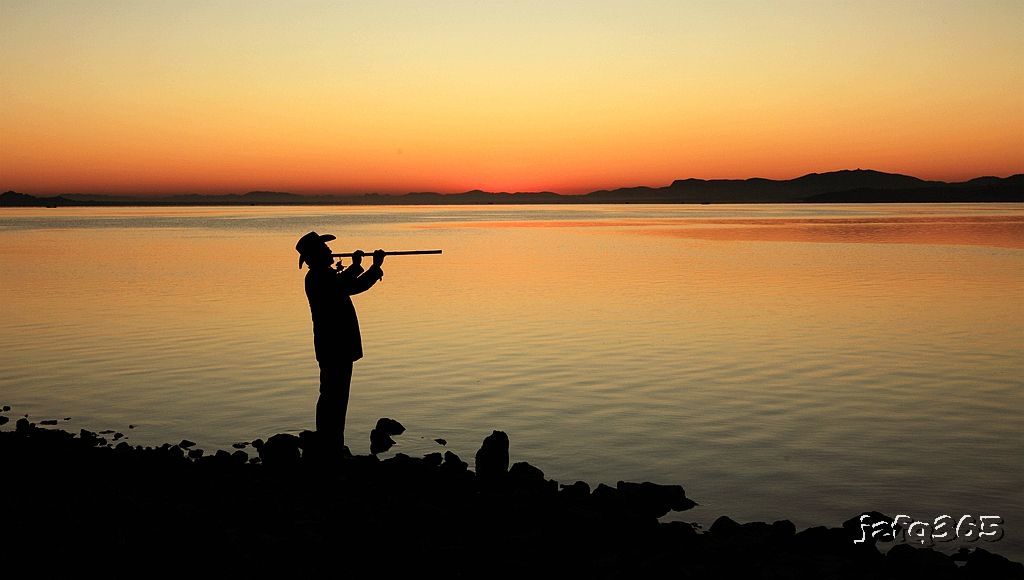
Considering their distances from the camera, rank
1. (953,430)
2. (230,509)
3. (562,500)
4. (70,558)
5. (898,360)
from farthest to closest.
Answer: (898,360), (953,430), (562,500), (230,509), (70,558)

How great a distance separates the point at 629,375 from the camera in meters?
17.8

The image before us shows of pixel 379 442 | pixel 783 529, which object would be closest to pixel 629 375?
pixel 379 442

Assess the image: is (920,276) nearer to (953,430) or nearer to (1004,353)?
(1004,353)

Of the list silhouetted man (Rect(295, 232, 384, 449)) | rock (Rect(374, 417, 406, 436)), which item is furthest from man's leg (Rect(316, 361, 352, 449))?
rock (Rect(374, 417, 406, 436))

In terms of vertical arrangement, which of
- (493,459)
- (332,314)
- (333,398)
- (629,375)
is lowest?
(629,375)

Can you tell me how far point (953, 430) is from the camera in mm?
13641

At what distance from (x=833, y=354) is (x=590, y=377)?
5427 mm

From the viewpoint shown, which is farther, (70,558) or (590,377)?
(590,377)

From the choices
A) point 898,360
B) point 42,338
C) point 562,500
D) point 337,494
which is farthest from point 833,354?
point 42,338

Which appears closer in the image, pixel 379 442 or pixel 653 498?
pixel 653 498

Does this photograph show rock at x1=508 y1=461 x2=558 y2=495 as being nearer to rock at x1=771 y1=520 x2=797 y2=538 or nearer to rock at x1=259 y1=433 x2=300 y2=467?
rock at x1=771 y1=520 x2=797 y2=538

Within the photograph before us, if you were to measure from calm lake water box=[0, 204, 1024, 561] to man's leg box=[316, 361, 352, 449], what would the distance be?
1.88 metres

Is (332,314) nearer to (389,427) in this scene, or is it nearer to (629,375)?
(389,427)

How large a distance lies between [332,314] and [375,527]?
2689 mm
